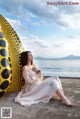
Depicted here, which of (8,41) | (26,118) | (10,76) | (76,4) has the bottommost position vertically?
(26,118)

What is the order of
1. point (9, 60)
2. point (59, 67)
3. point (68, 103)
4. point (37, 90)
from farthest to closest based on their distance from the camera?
1. point (59, 67)
2. point (9, 60)
3. point (37, 90)
4. point (68, 103)

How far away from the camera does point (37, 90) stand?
16.0 feet

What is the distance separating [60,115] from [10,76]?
1126 mm

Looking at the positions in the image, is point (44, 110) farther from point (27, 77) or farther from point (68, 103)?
point (27, 77)

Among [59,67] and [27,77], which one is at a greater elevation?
[27,77]

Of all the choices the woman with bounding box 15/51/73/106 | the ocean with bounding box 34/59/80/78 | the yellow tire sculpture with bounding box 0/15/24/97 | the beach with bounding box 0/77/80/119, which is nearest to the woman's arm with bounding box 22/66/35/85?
the woman with bounding box 15/51/73/106

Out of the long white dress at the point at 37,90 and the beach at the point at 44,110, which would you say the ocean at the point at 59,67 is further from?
the long white dress at the point at 37,90

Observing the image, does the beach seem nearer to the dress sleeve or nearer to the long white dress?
the long white dress

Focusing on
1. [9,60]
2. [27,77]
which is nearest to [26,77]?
[27,77]

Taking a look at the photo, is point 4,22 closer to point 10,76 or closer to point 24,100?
point 10,76

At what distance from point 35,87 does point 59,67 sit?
336cm

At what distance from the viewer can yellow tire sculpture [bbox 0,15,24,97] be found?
4844 millimetres

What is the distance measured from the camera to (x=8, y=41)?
523 cm

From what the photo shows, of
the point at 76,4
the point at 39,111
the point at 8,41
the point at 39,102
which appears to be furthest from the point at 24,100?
the point at 76,4
